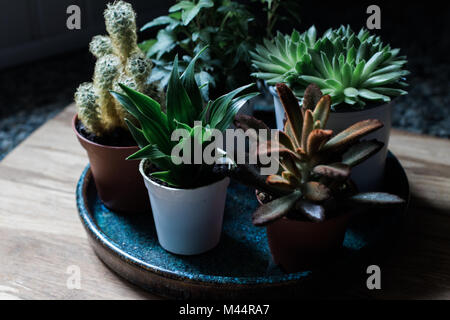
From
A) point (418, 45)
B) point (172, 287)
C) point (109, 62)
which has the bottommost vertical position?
point (418, 45)

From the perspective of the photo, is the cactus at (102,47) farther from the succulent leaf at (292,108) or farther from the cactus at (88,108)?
the succulent leaf at (292,108)

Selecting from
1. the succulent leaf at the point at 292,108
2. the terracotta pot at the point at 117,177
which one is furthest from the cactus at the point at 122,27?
the succulent leaf at the point at 292,108

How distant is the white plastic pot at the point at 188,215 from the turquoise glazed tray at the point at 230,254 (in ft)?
0.05

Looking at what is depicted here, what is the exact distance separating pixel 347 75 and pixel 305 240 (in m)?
0.21

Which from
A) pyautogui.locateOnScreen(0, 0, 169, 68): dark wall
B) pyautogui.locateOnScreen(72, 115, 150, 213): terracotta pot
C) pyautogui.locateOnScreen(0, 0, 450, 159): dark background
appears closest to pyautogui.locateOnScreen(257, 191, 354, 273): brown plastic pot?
pyautogui.locateOnScreen(72, 115, 150, 213): terracotta pot

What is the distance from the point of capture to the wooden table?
0.56 m

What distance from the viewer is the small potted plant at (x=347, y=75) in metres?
0.61

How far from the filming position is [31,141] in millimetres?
863

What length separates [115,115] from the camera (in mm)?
668

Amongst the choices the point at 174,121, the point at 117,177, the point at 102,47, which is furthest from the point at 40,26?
the point at 174,121

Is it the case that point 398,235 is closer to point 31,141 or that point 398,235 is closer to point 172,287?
point 172,287

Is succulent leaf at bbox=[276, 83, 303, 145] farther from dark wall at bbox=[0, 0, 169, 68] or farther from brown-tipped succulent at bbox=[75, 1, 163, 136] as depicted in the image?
dark wall at bbox=[0, 0, 169, 68]
